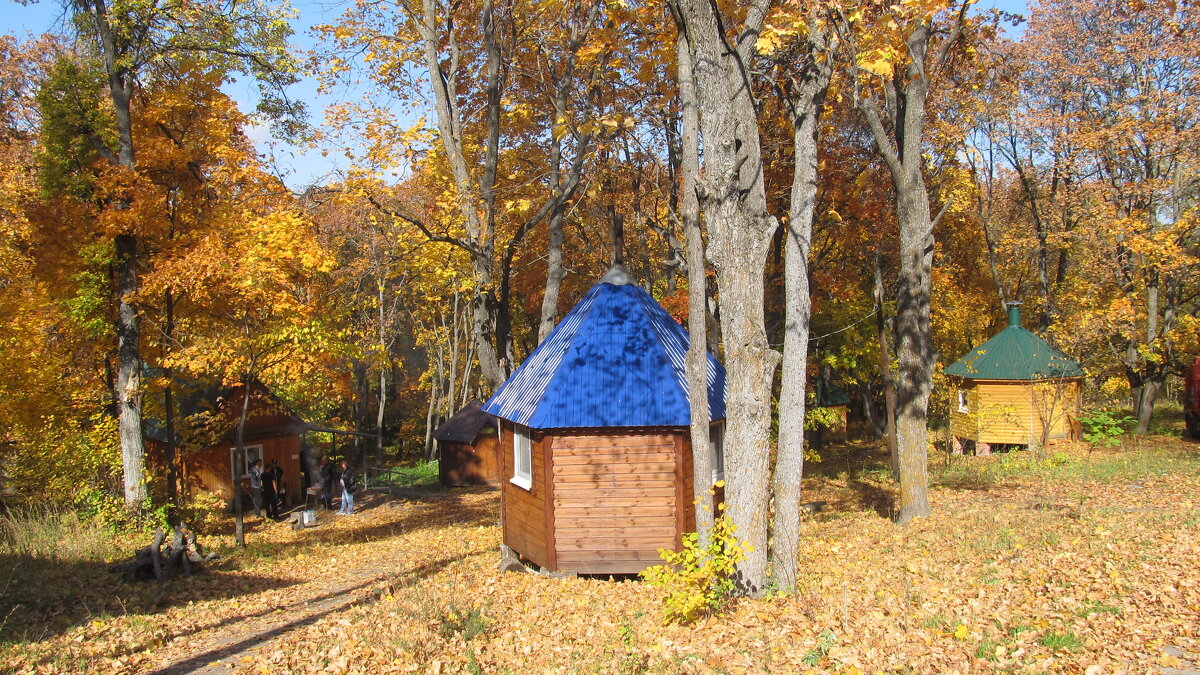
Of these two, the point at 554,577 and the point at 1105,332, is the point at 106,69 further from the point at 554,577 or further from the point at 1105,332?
the point at 1105,332

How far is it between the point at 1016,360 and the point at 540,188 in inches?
708

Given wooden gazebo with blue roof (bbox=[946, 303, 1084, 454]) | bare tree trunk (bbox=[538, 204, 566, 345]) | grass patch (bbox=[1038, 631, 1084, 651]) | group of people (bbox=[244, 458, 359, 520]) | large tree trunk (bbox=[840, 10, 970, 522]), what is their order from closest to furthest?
grass patch (bbox=[1038, 631, 1084, 651]) → large tree trunk (bbox=[840, 10, 970, 522]) → bare tree trunk (bbox=[538, 204, 566, 345]) → group of people (bbox=[244, 458, 359, 520]) → wooden gazebo with blue roof (bbox=[946, 303, 1084, 454])

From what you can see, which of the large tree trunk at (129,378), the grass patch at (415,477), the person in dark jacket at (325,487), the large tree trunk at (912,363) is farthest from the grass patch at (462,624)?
the grass patch at (415,477)

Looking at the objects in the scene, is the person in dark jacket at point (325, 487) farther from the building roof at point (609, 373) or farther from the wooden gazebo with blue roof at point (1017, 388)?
the wooden gazebo with blue roof at point (1017, 388)

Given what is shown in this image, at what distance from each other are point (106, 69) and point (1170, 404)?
43.1 metres

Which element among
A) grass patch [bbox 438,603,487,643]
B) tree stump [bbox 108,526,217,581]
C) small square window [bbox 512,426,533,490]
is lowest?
tree stump [bbox 108,526,217,581]

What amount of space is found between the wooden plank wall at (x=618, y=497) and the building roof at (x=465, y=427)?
53.0 feet

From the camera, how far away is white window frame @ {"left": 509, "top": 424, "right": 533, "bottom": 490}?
41.3ft

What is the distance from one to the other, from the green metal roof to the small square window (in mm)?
18171

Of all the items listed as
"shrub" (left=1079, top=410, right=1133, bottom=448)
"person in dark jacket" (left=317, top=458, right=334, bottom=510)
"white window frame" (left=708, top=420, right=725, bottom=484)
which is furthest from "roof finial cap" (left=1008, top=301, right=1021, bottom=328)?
"person in dark jacket" (left=317, top=458, right=334, bottom=510)

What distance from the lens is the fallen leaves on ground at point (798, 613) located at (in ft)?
21.6

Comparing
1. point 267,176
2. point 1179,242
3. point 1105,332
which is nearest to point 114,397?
point 267,176

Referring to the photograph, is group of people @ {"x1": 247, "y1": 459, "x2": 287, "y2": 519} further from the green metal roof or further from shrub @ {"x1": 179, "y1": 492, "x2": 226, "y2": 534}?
the green metal roof

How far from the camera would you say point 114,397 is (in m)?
17.2
